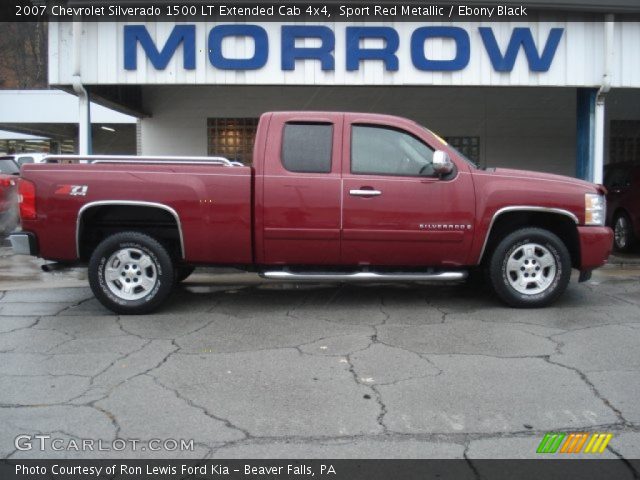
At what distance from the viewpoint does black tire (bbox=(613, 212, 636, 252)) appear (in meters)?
10.5

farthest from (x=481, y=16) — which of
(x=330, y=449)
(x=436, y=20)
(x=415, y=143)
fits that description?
(x=330, y=449)

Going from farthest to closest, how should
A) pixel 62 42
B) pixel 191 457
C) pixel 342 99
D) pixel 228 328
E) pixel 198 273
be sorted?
pixel 342 99
pixel 62 42
pixel 198 273
pixel 228 328
pixel 191 457

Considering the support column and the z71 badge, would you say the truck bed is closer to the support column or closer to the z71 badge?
the z71 badge

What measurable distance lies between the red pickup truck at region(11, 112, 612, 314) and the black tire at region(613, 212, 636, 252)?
445 cm

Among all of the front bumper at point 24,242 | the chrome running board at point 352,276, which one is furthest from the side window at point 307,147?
the front bumper at point 24,242

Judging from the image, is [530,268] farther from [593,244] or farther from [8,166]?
[8,166]

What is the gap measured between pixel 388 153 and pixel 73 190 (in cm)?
310

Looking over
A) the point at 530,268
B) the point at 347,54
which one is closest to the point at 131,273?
the point at 530,268

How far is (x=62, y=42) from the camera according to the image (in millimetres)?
9875

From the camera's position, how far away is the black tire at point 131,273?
6.28 meters

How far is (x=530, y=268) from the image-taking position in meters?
6.54

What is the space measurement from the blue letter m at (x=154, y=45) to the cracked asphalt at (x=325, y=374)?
4.29 m

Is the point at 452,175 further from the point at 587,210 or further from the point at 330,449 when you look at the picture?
the point at 330,449

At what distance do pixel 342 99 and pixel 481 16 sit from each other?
5.16 m
